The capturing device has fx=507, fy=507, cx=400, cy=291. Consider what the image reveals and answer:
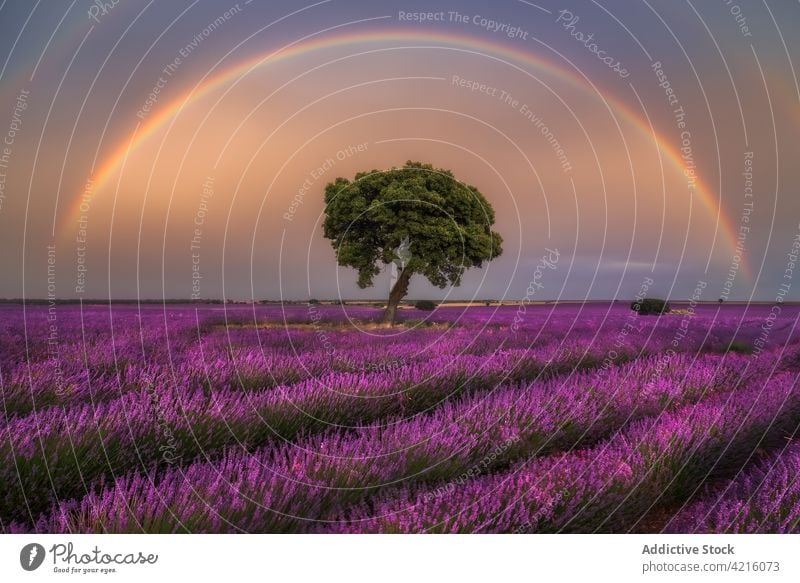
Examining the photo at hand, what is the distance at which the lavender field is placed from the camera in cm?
247

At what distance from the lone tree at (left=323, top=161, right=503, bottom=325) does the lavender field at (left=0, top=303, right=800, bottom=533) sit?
6.06 m

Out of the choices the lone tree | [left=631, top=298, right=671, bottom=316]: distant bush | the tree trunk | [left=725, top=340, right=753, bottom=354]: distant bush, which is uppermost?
the lone tree

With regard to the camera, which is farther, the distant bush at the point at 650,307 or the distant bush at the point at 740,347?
the distant bush at the point at 650,307

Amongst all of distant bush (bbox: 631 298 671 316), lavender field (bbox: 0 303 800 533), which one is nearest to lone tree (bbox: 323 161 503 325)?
distant bush (bbox: 631 298 671 316)

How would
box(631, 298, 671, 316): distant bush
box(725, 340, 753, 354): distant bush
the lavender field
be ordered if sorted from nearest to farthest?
the lavender field, box(725, 340, 753, 354): distant bush, box(631, 298, 671, 316): distant bush

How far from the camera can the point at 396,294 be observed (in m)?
12.1

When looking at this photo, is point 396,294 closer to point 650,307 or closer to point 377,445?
point 650,307

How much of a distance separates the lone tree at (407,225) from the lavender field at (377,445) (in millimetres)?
6061

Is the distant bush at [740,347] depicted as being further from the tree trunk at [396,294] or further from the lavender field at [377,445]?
the tree trunk at [396,294]

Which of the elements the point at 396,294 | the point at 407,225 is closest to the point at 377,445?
the point at 407,225

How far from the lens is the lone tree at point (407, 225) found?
11.3m

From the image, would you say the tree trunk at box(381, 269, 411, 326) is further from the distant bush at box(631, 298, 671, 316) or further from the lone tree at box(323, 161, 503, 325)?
the distant bush at box(631, 298, 671, 316)

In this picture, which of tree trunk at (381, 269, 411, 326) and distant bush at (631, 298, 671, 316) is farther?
distant bush at (631, 298, 671, 316)

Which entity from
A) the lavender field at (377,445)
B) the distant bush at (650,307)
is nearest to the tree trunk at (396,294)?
the distant bush at (650,307)
